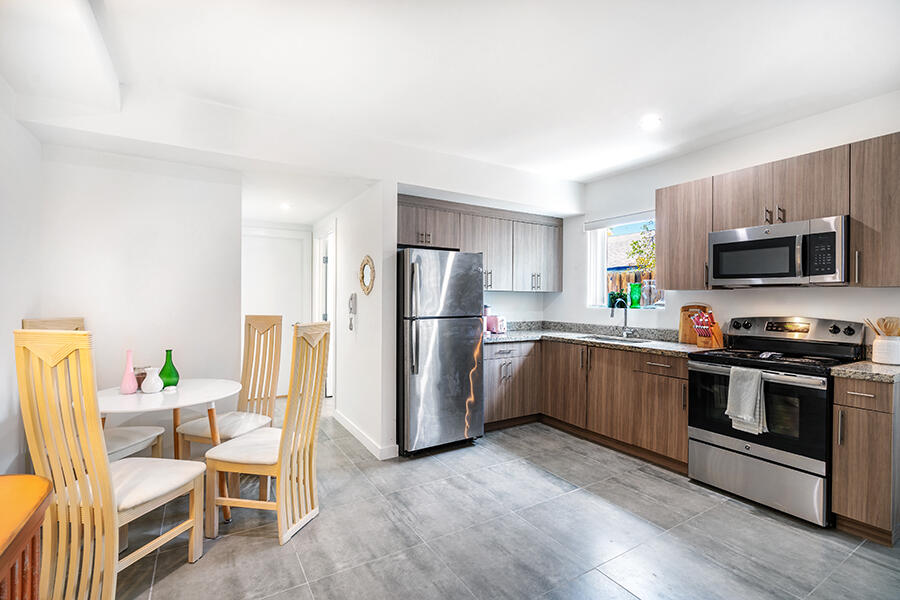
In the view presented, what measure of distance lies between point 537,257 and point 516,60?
2.64 metres

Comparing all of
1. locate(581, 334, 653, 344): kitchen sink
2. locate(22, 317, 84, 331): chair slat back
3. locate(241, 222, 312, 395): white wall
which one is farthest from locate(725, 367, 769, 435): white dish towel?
locate(241, 222, 312, 395): white wall

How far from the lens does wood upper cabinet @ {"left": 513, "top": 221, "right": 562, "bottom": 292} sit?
455 centimetres

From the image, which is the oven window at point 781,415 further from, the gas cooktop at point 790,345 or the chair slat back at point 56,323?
the chair slat back at point 56,323

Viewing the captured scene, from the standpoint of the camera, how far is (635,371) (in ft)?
11.0

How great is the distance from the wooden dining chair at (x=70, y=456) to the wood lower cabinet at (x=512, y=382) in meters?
2.81

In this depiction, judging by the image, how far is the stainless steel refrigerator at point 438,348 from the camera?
340cm

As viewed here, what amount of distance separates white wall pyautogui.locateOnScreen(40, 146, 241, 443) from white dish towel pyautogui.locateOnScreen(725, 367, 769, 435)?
3.49 metres

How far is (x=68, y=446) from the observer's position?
5.50 ft

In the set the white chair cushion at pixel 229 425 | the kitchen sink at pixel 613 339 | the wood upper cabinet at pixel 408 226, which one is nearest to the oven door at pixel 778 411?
the kitchen sink at pixel 613 339

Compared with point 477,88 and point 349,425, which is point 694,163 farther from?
point 349,425

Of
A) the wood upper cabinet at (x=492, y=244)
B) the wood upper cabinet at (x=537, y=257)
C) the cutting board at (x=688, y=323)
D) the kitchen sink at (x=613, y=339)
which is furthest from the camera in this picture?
the wood upper cabinet at (x=537, y=257)

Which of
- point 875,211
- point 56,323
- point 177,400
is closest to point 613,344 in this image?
point 875,211

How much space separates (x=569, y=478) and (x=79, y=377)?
9.36 ft

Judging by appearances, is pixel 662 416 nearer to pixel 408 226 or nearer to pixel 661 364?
pixel 661 364
